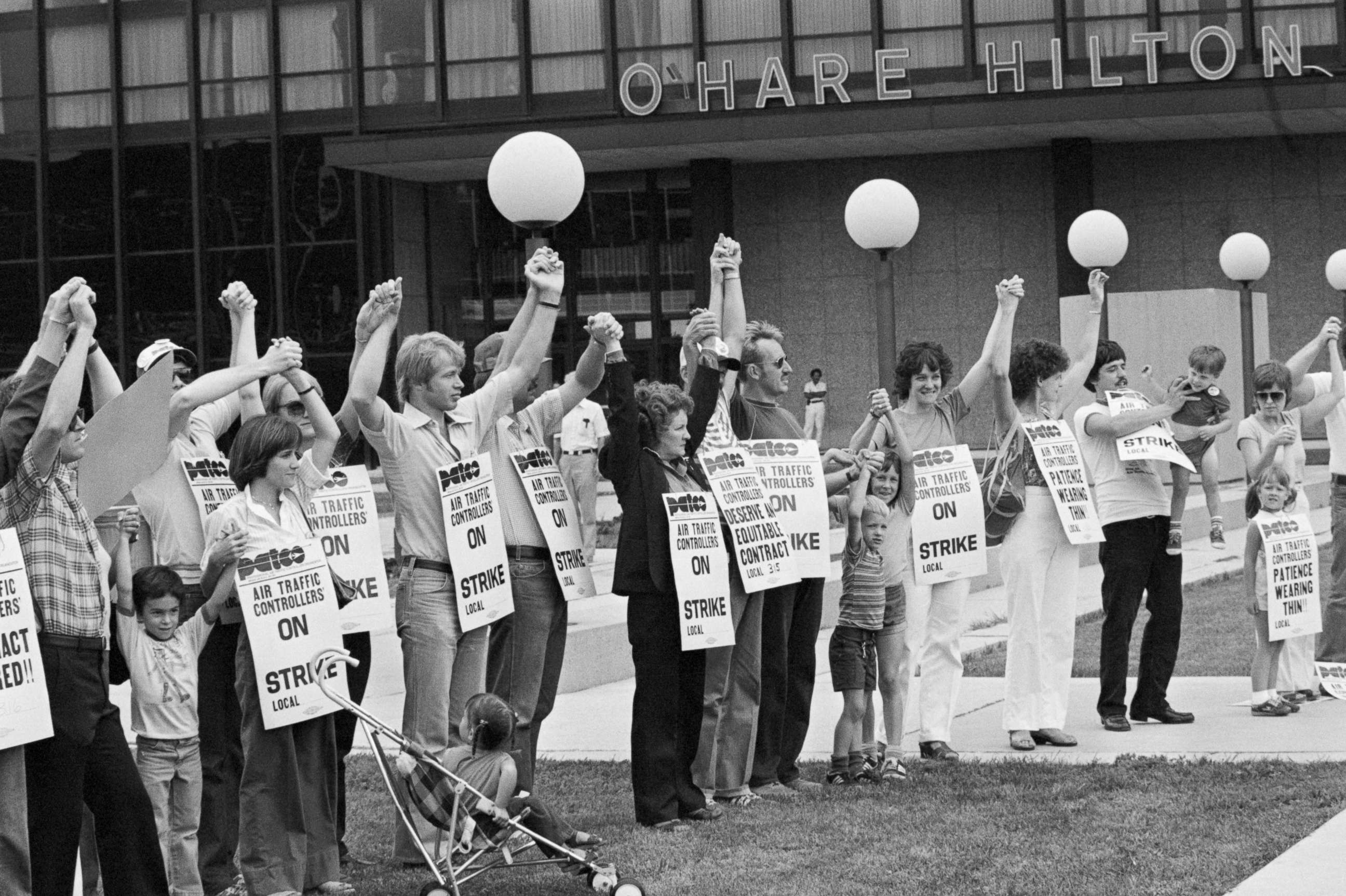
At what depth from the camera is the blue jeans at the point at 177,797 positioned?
253 inches

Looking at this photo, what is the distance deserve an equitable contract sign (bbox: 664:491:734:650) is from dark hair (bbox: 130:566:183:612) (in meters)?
2.06

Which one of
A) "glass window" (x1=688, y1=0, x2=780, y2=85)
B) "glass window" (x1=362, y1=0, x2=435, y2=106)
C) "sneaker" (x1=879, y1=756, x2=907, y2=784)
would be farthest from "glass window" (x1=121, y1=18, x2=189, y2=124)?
"sneaker" (x1=879, y1=756, x2=907, y2=784)

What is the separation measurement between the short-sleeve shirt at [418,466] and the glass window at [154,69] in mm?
29355

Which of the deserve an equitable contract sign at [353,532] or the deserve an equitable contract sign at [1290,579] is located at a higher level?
the deserve an equitable contract sign at [353,532]

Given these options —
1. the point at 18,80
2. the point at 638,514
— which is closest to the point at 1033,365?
the point at 638,514

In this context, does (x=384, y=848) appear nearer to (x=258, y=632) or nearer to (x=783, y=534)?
(x=258, y=632)

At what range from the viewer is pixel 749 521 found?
800 cm

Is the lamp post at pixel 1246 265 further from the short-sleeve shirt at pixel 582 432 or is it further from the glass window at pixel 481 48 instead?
the glass window at pixel 481 48

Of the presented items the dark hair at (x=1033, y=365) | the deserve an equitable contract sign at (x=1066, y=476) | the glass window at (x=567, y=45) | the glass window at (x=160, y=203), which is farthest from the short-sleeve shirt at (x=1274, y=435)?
the glass window at (x=160, y=203)

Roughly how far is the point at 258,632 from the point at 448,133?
2721 centimetres

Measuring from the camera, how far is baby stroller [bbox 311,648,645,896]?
5.97 m

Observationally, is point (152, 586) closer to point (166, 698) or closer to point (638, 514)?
point (166, 698)

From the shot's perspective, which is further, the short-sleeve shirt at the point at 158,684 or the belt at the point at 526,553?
the belt at the point at 526,553

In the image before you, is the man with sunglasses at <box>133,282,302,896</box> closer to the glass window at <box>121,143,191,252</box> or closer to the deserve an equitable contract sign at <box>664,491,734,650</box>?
the deserve an equitable contract sign at <box>664,491,734,650</box>
